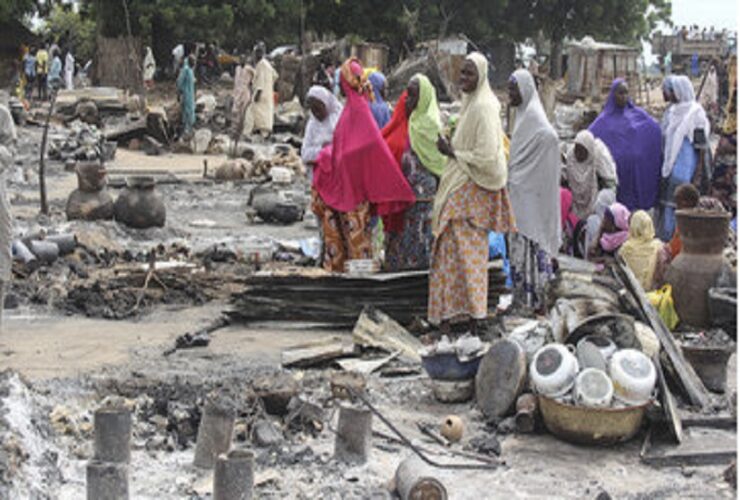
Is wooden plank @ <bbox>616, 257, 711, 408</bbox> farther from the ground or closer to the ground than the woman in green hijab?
closer to the ground

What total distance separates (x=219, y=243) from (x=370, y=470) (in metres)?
5.73

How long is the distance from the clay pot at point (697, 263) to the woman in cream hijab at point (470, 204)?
1467 mm

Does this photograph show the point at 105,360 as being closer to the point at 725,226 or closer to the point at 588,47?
the point at 725,226

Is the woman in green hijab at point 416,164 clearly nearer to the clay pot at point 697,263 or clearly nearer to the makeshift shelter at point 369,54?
the clay pot at point 697,263

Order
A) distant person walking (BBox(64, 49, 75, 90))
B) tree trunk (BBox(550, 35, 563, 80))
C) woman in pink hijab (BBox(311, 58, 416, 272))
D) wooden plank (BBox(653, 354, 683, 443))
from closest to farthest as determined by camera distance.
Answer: wooden plank (BBox(653, 354, 683, 443)), woman in pink hijab (BBox(311, 58, 416, 272)), distant person walking (BBox(64, 49, 75, 90)), tree trunk (BBox(550, 35, 563, 80))

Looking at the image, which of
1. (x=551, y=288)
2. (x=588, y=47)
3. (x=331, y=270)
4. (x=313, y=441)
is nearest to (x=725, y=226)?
(x=551, y=288)

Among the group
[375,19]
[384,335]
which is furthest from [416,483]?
[375,19]

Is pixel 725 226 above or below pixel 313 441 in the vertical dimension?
above

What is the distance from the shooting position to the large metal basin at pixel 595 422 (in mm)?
5602

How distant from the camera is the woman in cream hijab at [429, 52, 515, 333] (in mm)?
7289

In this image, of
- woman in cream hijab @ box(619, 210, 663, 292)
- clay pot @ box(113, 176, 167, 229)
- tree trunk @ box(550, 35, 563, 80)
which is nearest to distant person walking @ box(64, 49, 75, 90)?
tree trunk @ box(550, 35, 563, 80)

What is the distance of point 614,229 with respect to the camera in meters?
8.99

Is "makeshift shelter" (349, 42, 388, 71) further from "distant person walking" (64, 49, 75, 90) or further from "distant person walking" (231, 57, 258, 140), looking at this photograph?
"distant person walking" (64, 49, 75, 90)

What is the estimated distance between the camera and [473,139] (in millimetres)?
7371
